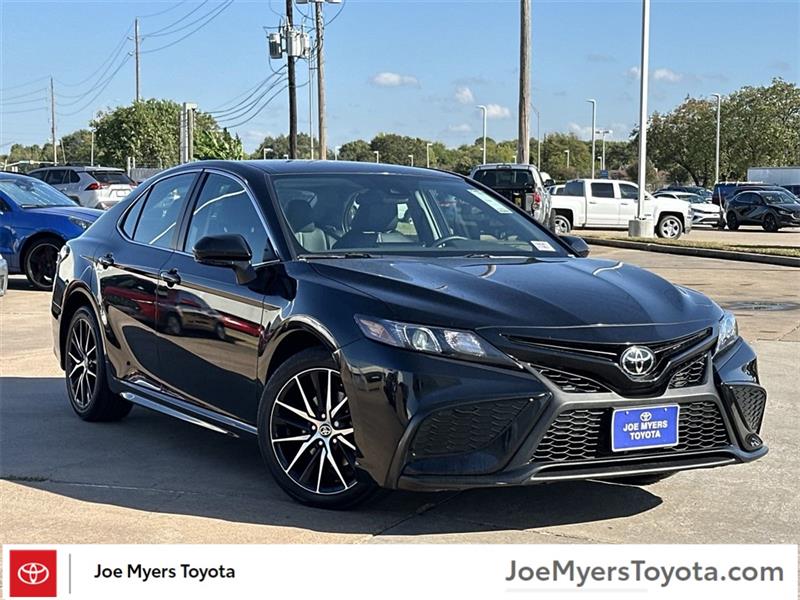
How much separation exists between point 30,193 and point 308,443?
1216 centimetres

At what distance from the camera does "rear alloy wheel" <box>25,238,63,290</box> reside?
50.1ft

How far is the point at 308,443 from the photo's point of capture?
5031 mm

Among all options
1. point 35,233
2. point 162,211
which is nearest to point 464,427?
point 162,211

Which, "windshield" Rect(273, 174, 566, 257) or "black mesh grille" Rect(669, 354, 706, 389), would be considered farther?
"windshield" Rect(273, 174, 566, 257)

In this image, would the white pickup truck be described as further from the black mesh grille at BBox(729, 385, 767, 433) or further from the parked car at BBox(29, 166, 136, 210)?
the black mesh grille at BBox(729, 385, 767, 433)

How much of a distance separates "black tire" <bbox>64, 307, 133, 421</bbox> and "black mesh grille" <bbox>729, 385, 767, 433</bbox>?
3.72m

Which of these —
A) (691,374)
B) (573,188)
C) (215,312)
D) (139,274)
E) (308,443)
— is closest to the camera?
(691,374)

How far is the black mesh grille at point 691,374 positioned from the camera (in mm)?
4719

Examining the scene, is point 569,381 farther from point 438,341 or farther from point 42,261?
point 42,261

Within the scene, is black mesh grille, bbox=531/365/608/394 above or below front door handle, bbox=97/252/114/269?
below
